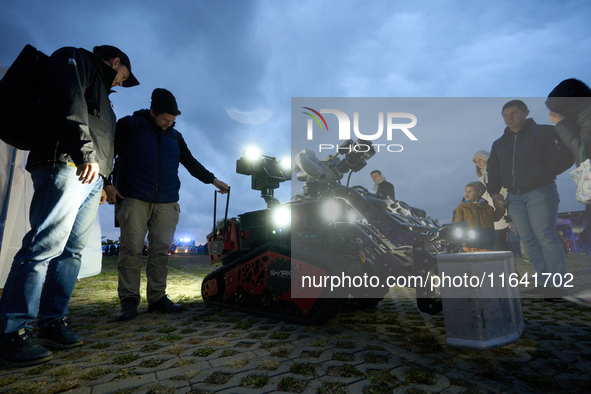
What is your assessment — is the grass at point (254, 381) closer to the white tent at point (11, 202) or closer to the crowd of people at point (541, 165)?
the crowd of people at point (541, 165)

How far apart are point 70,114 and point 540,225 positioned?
18.8 ft

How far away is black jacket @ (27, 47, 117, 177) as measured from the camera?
82.4 inches

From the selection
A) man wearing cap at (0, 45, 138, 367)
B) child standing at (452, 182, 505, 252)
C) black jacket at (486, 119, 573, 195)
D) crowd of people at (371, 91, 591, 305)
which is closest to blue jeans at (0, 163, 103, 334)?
man wearing cap at (0, 45, 138, 367)

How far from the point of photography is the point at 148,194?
373 centimetres

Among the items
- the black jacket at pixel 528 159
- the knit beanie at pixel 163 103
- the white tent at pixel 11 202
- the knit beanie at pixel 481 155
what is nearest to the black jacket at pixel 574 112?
the black jacket at pixel 528 159

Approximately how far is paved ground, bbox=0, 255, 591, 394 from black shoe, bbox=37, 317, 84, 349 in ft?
0.27

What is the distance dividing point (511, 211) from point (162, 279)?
541cm

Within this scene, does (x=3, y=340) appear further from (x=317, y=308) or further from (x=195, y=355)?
(x=317, y=308)

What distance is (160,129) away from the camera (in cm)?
401

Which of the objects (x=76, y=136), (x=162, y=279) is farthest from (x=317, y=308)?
(x=76, y=136)

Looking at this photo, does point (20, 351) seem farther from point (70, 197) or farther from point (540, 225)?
point (540, 225)

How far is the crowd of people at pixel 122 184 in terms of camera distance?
6.91 feet

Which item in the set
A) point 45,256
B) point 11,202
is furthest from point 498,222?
point 11,202

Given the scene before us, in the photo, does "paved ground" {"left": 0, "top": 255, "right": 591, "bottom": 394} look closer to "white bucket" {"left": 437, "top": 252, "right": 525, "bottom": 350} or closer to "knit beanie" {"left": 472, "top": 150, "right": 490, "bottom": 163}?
"white bucket" {"left": 437, "top": 252, "right": 525, "bottom": 350}
